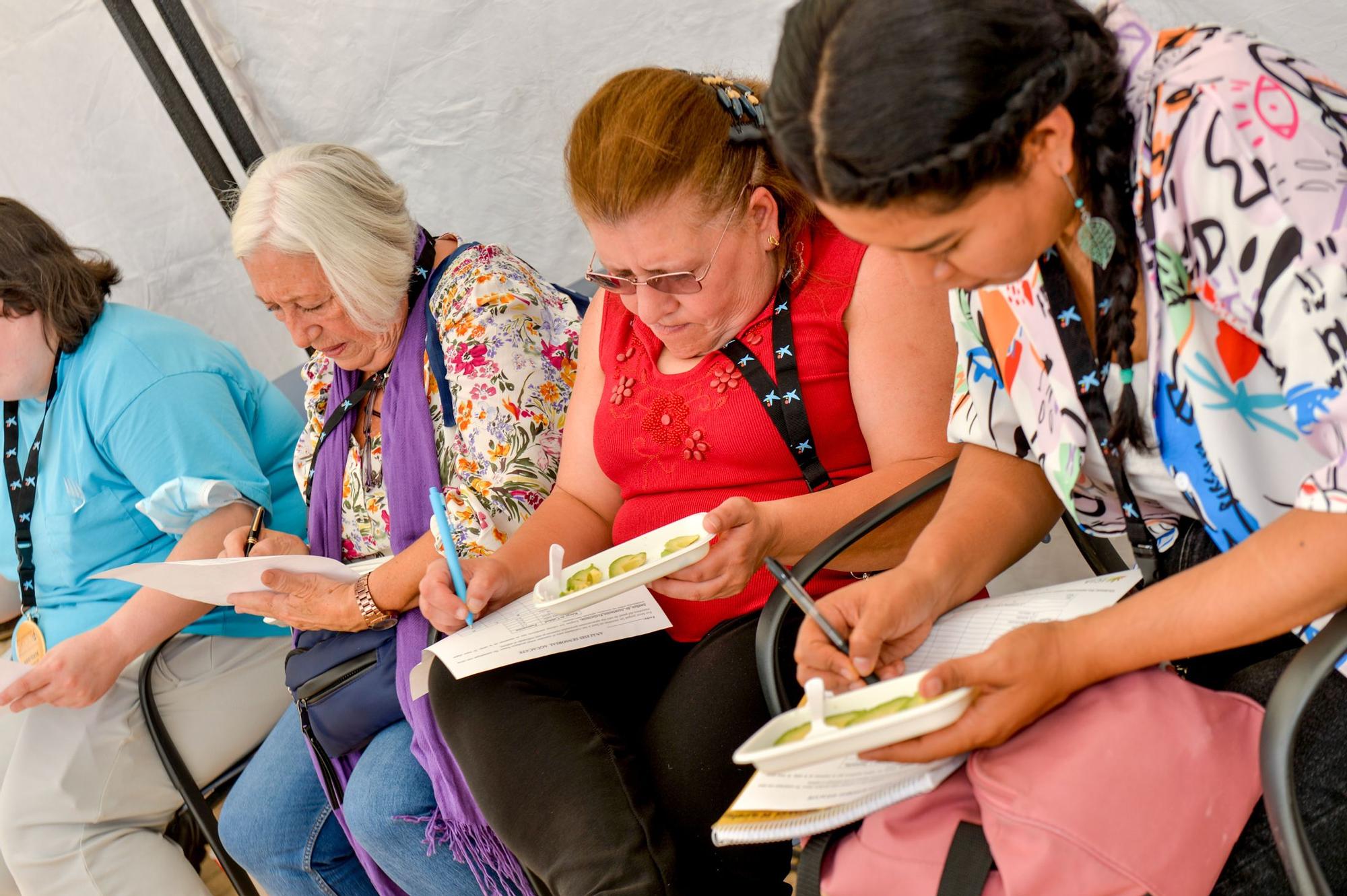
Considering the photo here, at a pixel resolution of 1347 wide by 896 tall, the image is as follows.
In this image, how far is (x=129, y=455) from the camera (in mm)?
2449

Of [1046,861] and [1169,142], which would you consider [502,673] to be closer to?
[1046,861]

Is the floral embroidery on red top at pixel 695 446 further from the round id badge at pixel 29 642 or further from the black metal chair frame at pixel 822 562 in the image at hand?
the round id badge at pixel 29 642

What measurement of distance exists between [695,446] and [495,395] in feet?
1.66

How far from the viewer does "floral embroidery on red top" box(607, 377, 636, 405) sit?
1824mm

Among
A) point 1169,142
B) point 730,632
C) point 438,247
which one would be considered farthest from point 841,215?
point 438,247

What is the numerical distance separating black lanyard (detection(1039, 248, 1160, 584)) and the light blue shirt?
179 centimetres

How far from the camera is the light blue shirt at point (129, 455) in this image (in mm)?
2432

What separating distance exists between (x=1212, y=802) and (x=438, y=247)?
6.27 ft

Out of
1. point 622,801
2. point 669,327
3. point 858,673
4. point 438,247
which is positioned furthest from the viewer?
point 438,247

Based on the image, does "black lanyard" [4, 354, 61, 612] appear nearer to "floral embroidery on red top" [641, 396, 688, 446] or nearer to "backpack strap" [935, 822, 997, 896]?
"floral embroidery on red top" [641, 396, 688, 446]

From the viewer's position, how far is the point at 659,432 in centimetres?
177

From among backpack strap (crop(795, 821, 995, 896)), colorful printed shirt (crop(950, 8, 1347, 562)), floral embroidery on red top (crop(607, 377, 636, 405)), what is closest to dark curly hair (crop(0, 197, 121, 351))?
floral embroidery on red top (crop(607, 377, 636, 405))

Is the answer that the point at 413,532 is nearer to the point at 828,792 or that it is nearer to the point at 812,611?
the point at 812,611

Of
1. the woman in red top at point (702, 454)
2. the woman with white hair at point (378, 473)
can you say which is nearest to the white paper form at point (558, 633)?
the woman in red top at point (702, 454)
